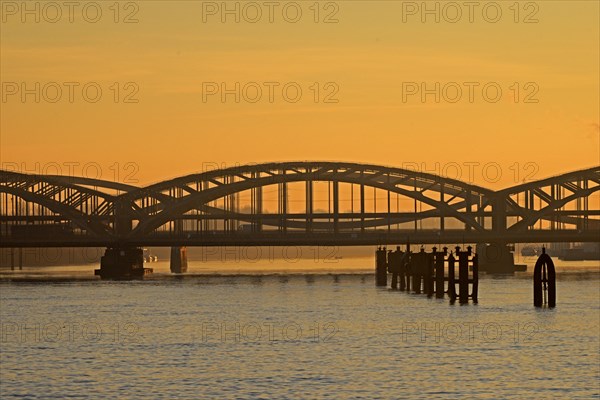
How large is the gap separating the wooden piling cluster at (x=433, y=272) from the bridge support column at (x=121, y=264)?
3418cm

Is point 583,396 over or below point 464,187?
below

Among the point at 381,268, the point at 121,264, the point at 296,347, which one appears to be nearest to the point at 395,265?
the point at 381,268

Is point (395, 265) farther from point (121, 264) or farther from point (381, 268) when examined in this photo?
point (121, 264)

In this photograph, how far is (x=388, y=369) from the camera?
63.7 meters

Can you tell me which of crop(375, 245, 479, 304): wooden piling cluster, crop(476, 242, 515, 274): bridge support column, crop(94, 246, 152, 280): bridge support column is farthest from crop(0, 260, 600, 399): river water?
Answer: crop(476, 242, 515, 274): bridge support column

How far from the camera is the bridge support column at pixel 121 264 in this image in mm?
175750

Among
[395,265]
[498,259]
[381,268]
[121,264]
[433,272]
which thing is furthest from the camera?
[498,259]

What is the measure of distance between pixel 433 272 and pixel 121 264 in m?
56.7

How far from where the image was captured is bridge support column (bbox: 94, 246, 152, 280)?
6919 inches

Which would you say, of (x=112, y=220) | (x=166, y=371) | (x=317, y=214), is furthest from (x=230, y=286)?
(x=166, y=371)

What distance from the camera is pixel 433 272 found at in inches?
5108

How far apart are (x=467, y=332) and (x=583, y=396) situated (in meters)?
24.5

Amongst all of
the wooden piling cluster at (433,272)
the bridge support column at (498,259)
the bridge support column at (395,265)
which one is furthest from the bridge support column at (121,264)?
the bridge support column at (498,259)

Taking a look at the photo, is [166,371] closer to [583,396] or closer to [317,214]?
[583,396]
